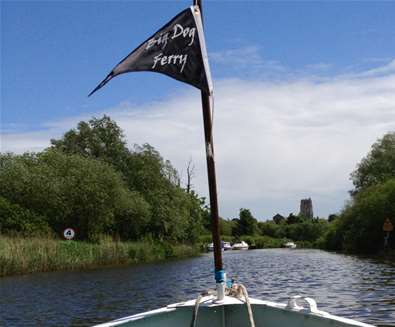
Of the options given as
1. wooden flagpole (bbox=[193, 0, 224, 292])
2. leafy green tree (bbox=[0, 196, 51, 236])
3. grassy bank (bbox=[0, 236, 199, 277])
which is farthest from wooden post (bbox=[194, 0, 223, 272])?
leafy green tree (bbox=[0, 196, 51, 236])

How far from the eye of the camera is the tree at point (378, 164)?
73250 millimetres

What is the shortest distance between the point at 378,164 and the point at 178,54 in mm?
71682

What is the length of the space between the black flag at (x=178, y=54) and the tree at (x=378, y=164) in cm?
6752

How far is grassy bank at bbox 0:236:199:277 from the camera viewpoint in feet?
109

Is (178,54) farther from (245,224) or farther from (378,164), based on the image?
(245,224)

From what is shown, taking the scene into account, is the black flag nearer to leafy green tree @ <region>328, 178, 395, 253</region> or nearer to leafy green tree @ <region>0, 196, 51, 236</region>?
leafy green tree @ <region>0, 196, 51, 236</region>

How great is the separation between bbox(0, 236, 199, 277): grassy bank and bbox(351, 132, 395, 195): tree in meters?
34.5

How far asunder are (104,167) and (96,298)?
30474mm

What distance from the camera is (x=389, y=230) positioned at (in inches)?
1903

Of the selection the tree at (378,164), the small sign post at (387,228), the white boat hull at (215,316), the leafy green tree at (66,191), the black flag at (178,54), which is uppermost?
the tree at (378,164)

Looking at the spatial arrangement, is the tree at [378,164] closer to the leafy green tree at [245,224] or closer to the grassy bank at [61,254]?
the grassy bank at [61,254]

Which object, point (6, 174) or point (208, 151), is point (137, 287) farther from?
point (6, 174)

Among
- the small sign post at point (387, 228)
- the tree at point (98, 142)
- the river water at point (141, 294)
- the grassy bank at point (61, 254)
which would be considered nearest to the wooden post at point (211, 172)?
the river water at point (141, 294)

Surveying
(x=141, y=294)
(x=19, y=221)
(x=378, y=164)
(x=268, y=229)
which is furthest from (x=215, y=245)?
(x=268, y=229)
